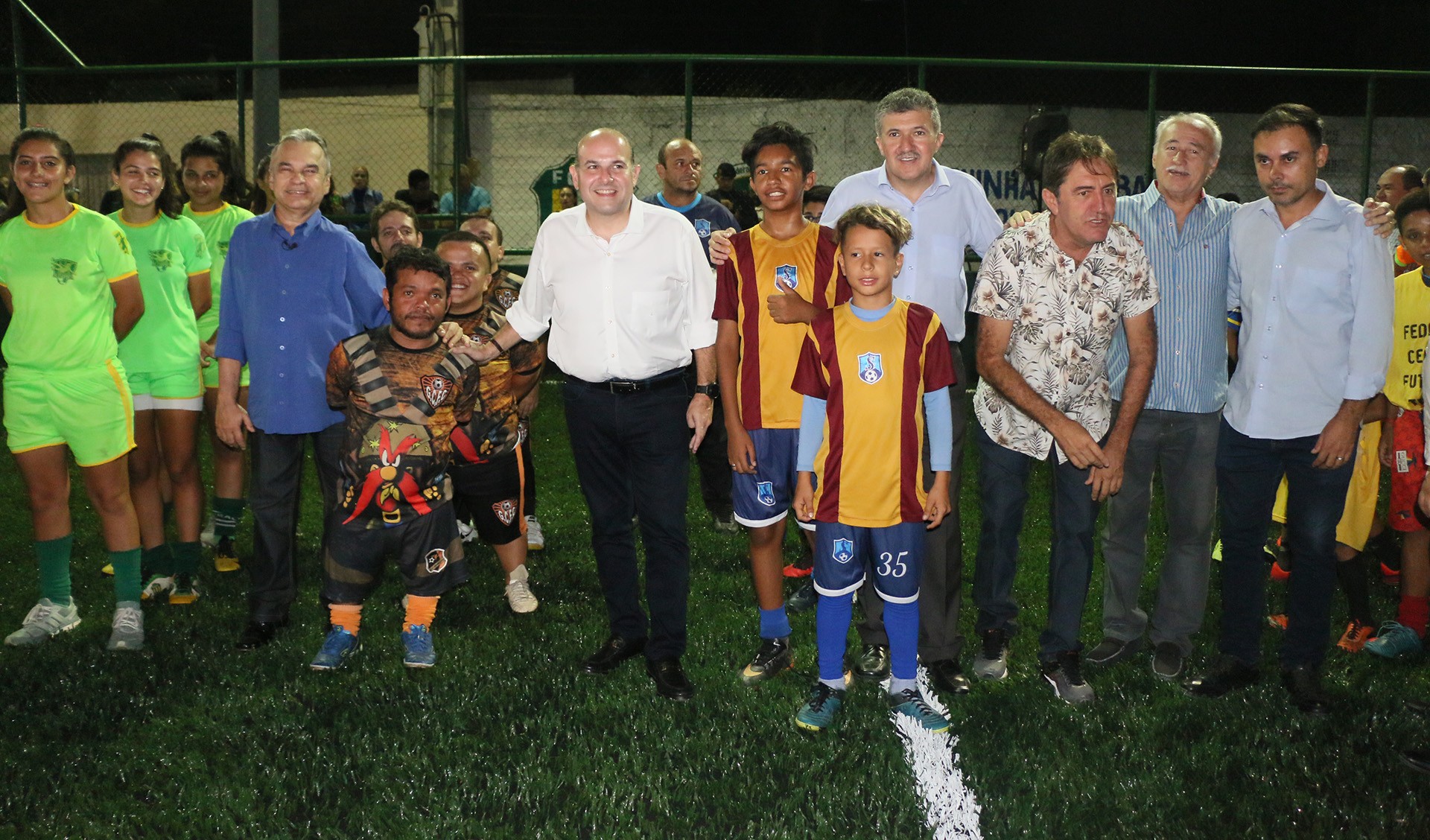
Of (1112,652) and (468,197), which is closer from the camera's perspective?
(1112,652)

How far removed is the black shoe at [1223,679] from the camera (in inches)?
183

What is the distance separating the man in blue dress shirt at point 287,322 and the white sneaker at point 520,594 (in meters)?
1.04

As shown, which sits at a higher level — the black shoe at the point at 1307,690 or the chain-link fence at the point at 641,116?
the chain-link fence at the point at 641,116

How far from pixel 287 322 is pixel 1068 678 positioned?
3389 millimetres

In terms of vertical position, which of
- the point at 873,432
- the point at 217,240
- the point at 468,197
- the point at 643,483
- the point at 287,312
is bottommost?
the point at 643,483

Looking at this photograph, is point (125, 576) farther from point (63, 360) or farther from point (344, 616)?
point (344, 616)

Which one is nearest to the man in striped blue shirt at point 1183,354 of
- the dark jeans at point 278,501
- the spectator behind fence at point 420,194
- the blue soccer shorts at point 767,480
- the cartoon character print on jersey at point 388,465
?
the blue soccer shorts at point 767,480

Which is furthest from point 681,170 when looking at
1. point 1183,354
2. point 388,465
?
point 1183,354

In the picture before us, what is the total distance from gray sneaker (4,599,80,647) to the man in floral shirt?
3989 mm

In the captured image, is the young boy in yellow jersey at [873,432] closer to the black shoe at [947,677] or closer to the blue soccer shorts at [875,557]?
the blue soccer shorts at [875,557]

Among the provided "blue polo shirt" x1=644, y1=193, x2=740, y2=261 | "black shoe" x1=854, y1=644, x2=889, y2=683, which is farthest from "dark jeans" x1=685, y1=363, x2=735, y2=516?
"black shoe" x1=854, y1=644, x2=889, y2=683

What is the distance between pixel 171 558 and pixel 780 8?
20995 millimetres

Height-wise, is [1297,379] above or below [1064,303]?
below

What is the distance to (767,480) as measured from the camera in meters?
4.70
